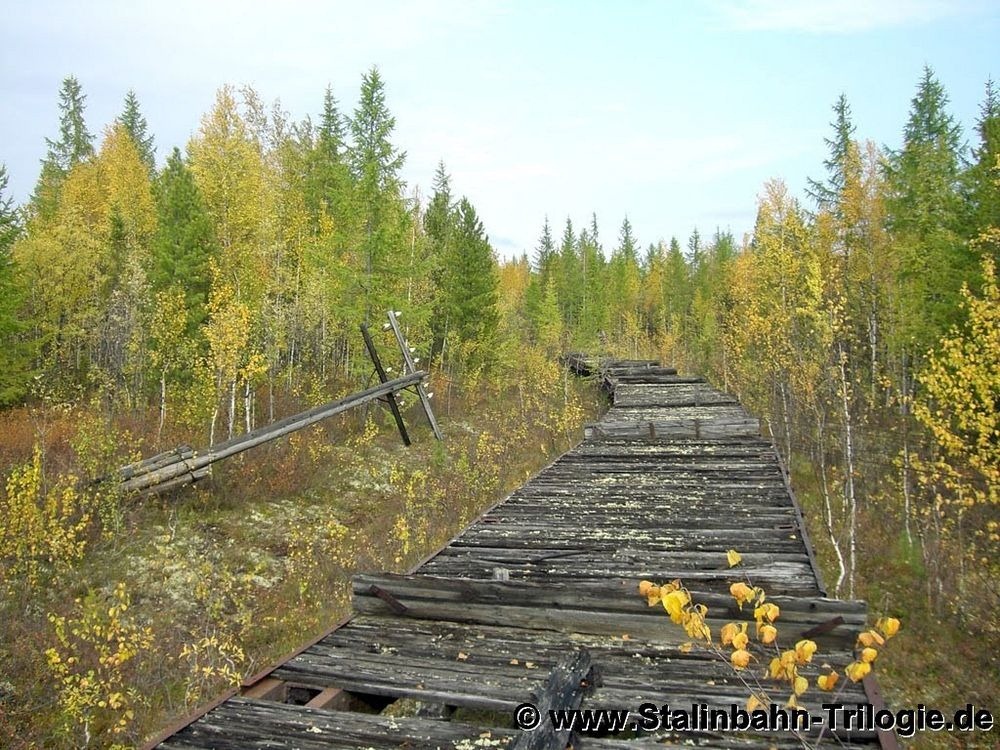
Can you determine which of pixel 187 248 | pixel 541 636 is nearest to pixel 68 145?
pixel 187 248

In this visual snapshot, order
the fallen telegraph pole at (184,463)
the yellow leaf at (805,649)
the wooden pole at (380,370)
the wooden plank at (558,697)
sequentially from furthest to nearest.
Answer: the wooden pole at (380,370) < the fallen telegraph pole at (184,463) < the wooden plank at (558,697) < the yellow leaf at (805,649)

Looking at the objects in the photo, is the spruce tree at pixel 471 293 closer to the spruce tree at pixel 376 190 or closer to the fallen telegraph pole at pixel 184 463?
the spruce tree at pixel 376 190

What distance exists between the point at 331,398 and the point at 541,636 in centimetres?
1849

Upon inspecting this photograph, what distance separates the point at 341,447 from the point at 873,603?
14.3 metres

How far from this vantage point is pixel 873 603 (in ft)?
43.7

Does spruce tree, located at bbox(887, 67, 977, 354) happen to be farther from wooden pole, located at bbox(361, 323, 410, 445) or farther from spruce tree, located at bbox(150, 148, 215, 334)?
spruce tree, located at bbox(150, 148, 215, 334)

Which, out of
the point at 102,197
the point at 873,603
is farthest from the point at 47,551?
the point at 102,197

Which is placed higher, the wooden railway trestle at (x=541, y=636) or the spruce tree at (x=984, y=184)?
the spruce tree at (x=984, y=184)

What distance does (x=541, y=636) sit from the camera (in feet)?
15.3

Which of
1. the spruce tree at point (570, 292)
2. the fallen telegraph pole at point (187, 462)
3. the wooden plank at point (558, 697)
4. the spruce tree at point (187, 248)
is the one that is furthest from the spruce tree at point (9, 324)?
the spruce tree at point (570, 292)

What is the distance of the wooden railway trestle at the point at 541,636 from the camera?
128 inches

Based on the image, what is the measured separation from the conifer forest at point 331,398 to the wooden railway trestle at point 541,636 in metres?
3.90

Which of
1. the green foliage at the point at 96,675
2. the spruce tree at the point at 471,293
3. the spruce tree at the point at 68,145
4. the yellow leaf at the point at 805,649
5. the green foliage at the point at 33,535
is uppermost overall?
the spruce tree at the point at 68,145

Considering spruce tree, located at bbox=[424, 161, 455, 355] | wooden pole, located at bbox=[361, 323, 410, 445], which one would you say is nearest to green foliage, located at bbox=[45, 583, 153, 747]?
wooden pole, located at bbox=[361, 323, 410, 445]
